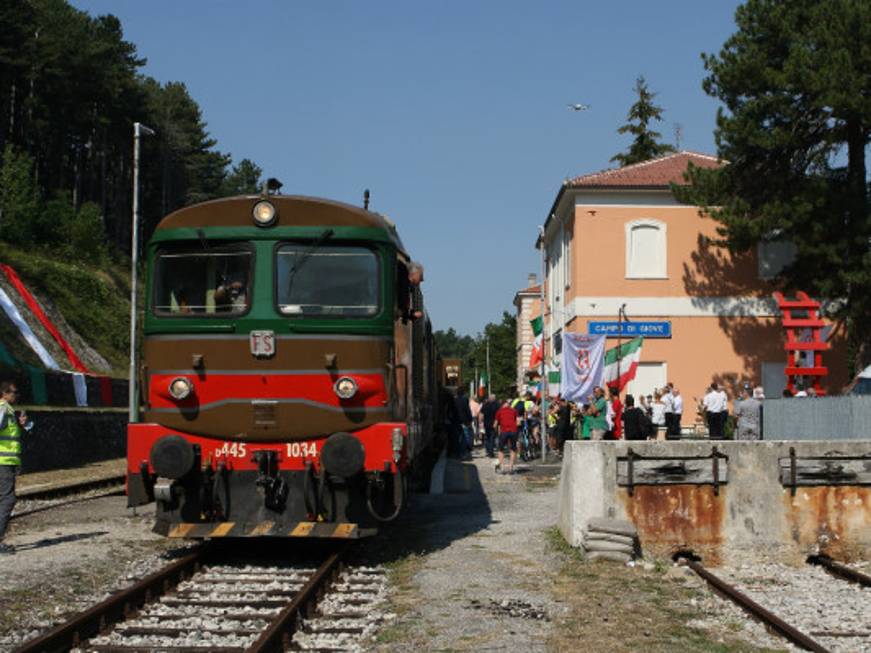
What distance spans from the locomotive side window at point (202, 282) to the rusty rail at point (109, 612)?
7.82 ft

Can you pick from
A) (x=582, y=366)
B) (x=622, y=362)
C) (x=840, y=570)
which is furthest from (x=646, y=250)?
(x=840, y=570)

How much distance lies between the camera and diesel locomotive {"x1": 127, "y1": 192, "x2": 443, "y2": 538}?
11.0 metres

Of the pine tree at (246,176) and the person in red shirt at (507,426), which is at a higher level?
the pine tree at (246,176)

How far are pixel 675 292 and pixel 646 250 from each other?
151 cm

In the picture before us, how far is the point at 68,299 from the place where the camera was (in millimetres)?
52938

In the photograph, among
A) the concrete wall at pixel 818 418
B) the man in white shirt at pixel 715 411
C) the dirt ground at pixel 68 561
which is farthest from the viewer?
the man in white shirt at pixel 715 411

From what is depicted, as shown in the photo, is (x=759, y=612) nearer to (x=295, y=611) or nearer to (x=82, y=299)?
(x=295, y=611)

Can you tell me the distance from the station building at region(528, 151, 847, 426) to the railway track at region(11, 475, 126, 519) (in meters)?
16.8

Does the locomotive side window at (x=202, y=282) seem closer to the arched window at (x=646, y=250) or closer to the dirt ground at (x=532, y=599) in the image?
the dirt ground at (x=532, y=599)

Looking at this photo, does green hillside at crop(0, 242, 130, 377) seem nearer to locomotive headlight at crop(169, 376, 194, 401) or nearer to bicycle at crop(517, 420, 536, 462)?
bicycle at crop(517, 420, 536, 462)

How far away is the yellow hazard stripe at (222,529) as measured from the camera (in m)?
10.9

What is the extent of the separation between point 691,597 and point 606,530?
1803 millimetres

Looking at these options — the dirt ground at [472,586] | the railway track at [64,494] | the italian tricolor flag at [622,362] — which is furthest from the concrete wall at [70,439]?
the italian tricolor flag at [622,362]

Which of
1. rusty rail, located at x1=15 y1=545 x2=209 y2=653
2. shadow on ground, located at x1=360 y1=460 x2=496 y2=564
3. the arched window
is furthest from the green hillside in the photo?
rusty rail, located at x1=15 y1=545 x2=209 y2=653
